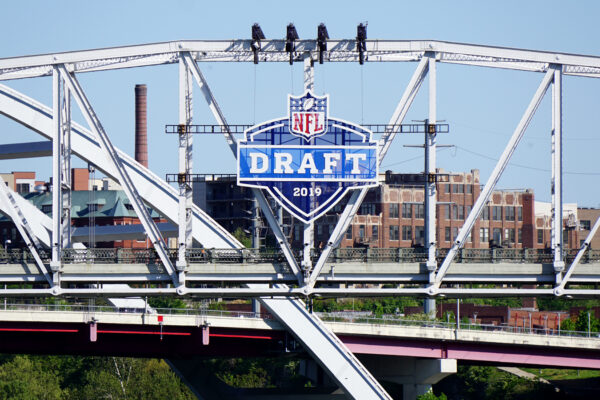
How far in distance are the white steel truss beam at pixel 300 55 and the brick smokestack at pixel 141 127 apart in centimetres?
8326

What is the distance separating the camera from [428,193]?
181ft

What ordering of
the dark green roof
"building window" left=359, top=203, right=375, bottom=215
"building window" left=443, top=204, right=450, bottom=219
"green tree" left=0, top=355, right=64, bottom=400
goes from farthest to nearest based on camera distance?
the dark green roof, "building window" left=443, top=204, right=450, bottom=219, "building window" left=359, top=203, right=375, bottom=215, "green tree" left=0, top=355, right=64, bottom=400

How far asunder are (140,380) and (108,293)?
1788 inches

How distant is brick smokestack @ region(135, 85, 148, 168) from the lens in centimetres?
13988

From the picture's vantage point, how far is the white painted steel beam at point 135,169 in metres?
62.5

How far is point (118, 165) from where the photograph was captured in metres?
54.2

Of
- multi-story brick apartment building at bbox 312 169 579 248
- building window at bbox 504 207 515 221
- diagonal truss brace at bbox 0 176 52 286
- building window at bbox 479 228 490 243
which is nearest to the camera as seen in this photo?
diagonal truss brace at bbox 0 176 52 286

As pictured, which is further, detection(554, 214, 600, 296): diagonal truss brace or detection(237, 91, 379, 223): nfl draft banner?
detection(237, 91, 379, 223): nfl draft banner

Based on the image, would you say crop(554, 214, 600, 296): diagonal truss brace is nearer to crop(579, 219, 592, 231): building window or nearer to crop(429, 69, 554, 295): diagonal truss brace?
A: crop(429, 69, 554, 295): diagonal truss brace

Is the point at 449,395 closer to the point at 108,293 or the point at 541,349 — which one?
the point at 541,349

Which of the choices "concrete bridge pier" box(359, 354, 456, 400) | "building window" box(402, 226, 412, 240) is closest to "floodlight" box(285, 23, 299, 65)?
"concrete bridge pier" box(359, 354, 456, 400)

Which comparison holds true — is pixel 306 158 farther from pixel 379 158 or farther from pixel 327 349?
pixel 327 349

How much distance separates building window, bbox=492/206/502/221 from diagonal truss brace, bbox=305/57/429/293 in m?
94.6

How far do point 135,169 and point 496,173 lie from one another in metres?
19.8
